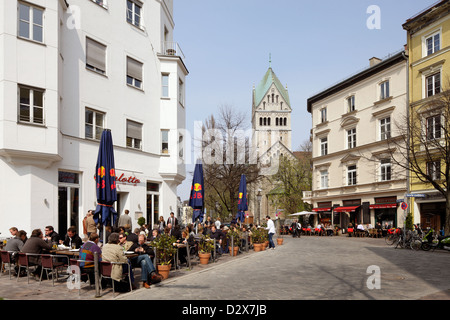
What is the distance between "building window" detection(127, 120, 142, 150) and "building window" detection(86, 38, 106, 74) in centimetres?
332

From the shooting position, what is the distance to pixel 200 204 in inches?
708

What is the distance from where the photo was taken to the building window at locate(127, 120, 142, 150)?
2237 centimetres

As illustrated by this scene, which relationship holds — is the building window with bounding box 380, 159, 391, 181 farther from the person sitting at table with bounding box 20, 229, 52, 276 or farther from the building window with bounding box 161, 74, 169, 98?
the person sitting at table with bounding box 20, 229, 52, 276

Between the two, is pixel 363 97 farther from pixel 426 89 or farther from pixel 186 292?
pixel 186 292

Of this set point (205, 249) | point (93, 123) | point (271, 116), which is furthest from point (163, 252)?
point (271, 116)

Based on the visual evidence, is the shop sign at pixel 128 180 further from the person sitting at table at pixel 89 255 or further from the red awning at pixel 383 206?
the red awning at pixel 383 206

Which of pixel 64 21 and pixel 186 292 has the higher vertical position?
pixel 64 21

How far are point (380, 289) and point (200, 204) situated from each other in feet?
31.9

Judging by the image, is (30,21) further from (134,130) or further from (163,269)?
(163,269)

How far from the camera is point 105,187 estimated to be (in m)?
11.9

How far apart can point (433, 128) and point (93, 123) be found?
2451cm

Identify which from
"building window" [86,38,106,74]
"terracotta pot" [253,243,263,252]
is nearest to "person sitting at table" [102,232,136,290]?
"terracotta pot" [253,243,263,252]

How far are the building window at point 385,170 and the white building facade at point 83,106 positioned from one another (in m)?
19.9
